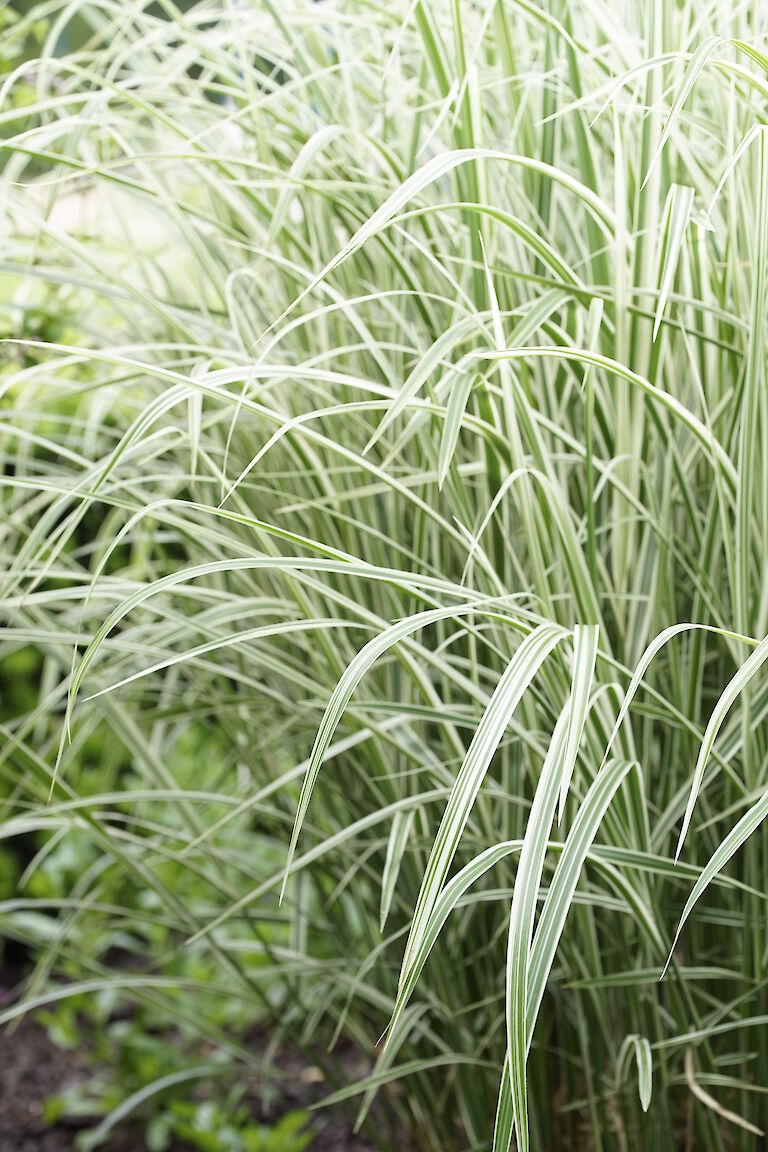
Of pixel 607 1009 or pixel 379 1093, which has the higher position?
pixel 607 1009

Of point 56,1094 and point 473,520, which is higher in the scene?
point 473,520

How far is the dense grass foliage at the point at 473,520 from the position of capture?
2.54ft

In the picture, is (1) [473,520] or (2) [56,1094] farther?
(2) [56,1094]

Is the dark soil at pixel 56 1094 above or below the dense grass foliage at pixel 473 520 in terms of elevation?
below

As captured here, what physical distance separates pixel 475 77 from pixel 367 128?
0.40 metres

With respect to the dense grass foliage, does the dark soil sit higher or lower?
lower

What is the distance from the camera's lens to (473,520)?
0.99m

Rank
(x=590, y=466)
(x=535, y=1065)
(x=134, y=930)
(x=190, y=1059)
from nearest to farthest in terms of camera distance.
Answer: (x=590, y=466) → (x=535, y=1065) → (x=190, y=1059) → (x=134, y=930)

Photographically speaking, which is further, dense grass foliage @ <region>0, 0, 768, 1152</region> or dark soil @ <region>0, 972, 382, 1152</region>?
dark soil @ <region>0, 972, 382, 1152</region>

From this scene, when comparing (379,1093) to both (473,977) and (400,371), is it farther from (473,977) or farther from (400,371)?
(400,371)

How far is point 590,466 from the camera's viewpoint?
0.78m

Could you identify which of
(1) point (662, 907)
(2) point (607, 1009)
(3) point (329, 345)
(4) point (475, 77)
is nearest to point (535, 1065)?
(2) point (607, 1009)

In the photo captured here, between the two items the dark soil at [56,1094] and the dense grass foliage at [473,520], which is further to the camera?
the dark soil at [56,1094]

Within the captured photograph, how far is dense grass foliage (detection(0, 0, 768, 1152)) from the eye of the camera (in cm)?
77
